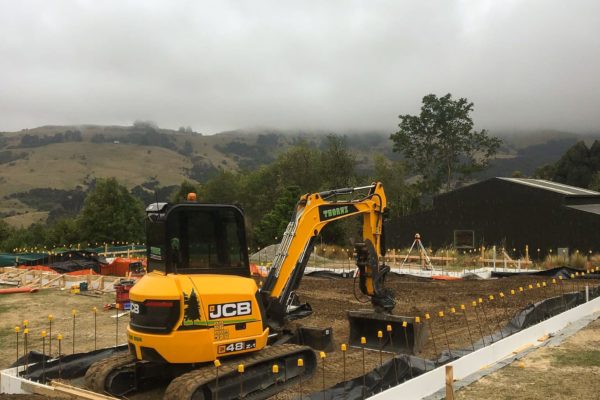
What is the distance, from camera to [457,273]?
22.6m

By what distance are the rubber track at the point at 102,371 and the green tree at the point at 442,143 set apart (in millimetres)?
51510

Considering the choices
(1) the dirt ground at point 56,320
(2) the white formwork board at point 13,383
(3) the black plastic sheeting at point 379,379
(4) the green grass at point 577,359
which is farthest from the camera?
(1) the dirt ground at point 56,320

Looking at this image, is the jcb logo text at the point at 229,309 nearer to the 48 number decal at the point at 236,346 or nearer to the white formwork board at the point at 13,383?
the 48 number decal at the point at 236,346

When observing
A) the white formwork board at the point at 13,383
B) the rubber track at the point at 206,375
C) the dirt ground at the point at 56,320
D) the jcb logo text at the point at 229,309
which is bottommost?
the dirt ground at the point at 56,320

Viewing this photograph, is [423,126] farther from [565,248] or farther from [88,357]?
[88,357]

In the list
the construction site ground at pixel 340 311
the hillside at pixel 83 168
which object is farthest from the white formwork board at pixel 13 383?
the hillside at pixel 83 168

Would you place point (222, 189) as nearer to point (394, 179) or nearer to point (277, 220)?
point (394, 179)

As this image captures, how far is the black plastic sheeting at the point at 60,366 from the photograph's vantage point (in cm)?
866

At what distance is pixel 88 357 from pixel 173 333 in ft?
9.77

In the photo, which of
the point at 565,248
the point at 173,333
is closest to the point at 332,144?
the point at 565,248

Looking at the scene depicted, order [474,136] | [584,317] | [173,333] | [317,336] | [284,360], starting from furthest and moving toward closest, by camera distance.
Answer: [474,136] → [584,317] → [317,336] → [284,360] → [173,333]

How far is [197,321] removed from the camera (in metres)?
7.17

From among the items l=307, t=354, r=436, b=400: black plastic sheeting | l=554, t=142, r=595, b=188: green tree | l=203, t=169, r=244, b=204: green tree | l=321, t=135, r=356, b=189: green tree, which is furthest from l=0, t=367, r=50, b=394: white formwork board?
l=203, t=169, r=244, b=204: green tree

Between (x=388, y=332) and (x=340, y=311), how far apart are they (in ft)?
14.1
